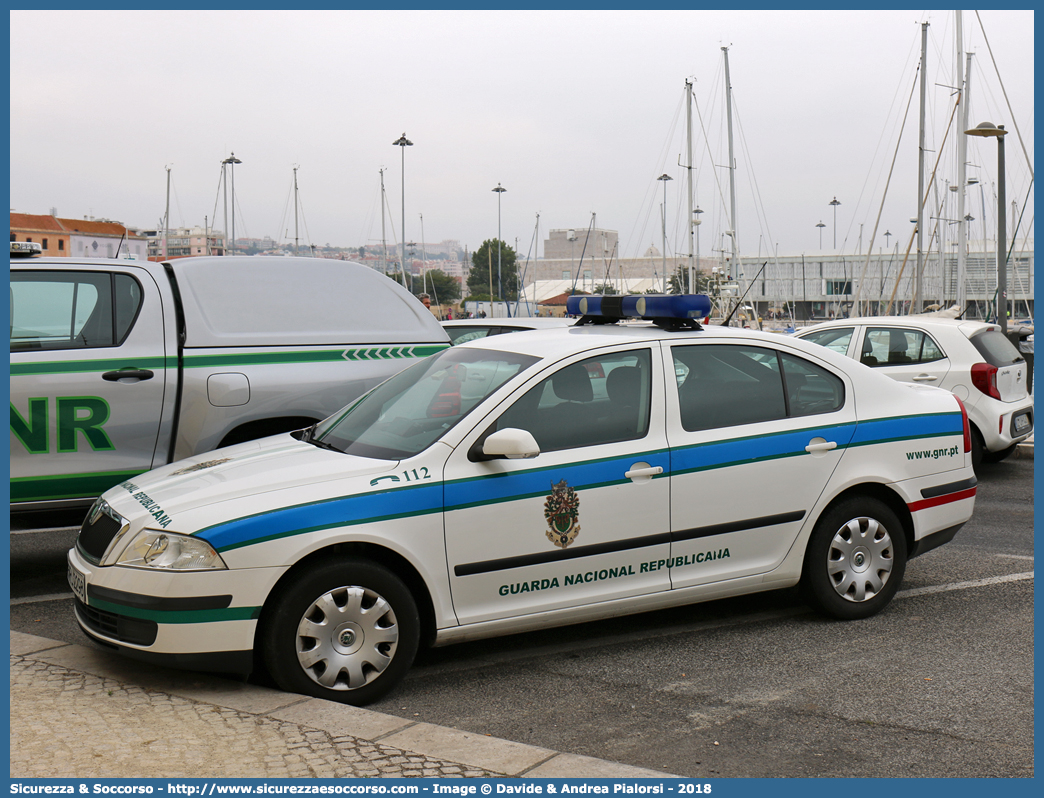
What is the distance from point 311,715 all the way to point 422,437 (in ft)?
4.41

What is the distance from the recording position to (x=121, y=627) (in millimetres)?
4176

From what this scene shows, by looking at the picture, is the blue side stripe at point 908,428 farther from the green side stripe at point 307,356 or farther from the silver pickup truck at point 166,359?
the silver pickup truck at point 166,359

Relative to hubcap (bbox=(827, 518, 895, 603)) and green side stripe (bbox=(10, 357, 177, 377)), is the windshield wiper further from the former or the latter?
hubcap (bbox=(827, 518, 895, 603))

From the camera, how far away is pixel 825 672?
4.72 meters

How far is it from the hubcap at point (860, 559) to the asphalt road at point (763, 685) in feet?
0.63

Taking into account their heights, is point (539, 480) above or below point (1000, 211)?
below

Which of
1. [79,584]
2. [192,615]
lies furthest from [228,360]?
[192,615]

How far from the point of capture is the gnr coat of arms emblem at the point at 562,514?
181 inches

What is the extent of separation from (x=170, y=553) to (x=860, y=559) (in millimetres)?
3540

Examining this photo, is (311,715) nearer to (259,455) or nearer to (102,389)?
(259,455)

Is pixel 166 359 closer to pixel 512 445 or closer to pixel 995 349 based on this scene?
pixel 512 445

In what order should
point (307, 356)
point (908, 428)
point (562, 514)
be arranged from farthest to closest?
1. point (307, 356)
2. point (908, 428)
3. point (562, 514)

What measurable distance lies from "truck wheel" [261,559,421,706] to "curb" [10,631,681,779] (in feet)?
0.46

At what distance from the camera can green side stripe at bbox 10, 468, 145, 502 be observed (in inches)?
230
